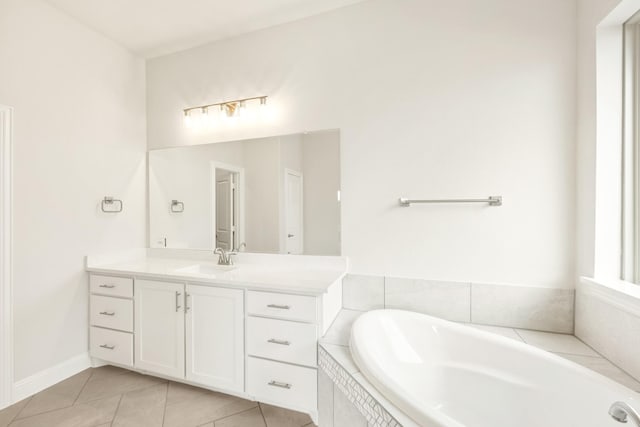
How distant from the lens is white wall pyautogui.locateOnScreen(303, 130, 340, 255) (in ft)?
6.66

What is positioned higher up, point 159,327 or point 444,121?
point 444,121

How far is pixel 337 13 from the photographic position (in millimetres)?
2014

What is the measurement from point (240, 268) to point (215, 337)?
1.72ft

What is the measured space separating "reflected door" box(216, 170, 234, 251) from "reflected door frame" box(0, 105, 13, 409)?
1.24 m

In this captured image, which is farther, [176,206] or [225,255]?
[176,206]

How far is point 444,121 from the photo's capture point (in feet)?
5.88

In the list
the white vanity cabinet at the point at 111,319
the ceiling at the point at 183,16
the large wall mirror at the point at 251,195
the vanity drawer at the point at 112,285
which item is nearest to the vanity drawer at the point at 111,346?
the white vanity cabinet at the point at 111,319

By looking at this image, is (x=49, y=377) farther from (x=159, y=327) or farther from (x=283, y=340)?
(x=283, y=340)

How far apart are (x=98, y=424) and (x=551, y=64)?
131 inches

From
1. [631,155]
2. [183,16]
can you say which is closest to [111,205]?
[183,16]

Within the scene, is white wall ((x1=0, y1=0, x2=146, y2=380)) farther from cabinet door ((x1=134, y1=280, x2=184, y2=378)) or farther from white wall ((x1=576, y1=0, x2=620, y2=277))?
white wall ((x1=576, y1=0, x2=620, y2=277))

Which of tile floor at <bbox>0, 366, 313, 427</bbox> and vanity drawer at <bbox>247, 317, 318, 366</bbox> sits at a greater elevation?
vanity drawer at <bbox>247, 317, 318, 366</bbox>

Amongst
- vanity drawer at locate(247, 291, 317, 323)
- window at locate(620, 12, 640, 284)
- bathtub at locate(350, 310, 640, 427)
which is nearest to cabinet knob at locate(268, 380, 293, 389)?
vanity drawer at locate(247, 291, 317, 323)

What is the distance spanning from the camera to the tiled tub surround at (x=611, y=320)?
118 centimetres
